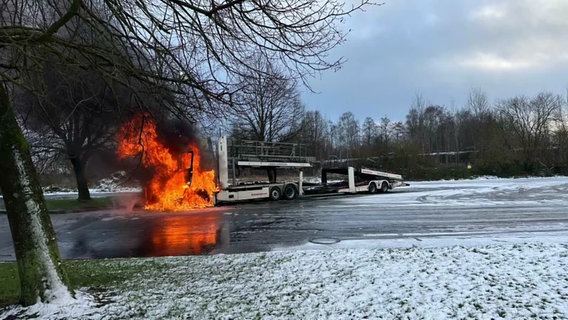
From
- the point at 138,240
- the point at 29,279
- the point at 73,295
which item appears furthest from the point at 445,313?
the point at 138,240

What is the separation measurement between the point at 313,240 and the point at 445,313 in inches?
253

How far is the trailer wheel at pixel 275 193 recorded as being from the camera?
A: 24.7m

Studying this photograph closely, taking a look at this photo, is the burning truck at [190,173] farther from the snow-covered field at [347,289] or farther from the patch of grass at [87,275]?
the snow-covered field at [347,289]

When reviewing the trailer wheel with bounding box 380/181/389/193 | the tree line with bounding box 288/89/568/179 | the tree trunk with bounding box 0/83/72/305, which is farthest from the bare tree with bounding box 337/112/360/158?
the tree trunk with bounding box 0/83/72/305

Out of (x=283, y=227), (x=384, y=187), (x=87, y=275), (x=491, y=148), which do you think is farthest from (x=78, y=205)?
(x=491, y=148)

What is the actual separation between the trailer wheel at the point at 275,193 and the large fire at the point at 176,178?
3415 mm

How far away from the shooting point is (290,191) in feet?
84.6

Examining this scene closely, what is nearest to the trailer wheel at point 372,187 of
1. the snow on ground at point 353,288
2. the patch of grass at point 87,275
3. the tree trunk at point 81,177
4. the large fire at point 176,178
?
the large fire at point 176,178

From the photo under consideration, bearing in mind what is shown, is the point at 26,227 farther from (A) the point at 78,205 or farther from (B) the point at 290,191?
(A) the point at 78,205

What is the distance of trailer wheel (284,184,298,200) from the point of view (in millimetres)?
25470

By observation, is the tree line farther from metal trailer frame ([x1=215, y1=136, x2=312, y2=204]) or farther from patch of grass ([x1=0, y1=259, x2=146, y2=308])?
patch of grass ([x1=0, y1=259, x2=146, y2=308])

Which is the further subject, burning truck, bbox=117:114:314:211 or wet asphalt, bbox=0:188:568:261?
burning truck, bbox=117:114:314:211

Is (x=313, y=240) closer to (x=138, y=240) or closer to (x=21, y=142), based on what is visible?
(x=138, y=240)

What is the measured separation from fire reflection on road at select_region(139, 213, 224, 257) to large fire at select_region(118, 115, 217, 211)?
3875 millimetres
